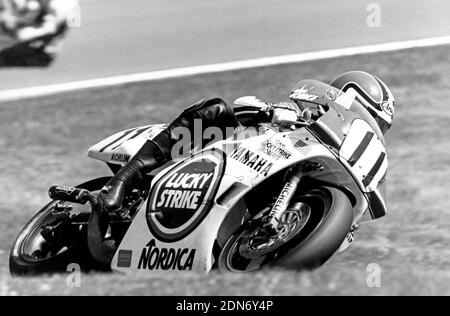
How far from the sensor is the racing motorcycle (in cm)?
482

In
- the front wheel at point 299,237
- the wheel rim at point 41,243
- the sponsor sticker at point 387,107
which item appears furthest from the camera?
the wheel rim at point 41,243

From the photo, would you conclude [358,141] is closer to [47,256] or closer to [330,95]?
[330,95]

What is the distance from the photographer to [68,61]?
33.2 feet

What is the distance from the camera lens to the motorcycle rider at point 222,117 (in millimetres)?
5270

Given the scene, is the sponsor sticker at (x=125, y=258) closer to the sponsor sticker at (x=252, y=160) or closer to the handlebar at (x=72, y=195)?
the handlebar at (x=72, y=195)

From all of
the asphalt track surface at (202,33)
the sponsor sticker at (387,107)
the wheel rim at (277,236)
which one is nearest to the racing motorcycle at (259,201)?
the wheel rim at (277,236)

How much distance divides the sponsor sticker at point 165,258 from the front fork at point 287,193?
48cm

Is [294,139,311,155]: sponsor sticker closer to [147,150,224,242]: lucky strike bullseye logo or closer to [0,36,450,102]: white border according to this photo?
[147,150,224,242]: lucky strike bullseye logo

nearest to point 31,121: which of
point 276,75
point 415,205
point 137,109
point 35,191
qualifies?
point 137,109

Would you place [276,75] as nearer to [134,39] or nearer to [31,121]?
[134,39]

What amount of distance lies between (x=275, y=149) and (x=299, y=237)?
528 millimetres

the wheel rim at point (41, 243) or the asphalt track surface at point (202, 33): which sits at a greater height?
the wheel rim at point (41, 243)

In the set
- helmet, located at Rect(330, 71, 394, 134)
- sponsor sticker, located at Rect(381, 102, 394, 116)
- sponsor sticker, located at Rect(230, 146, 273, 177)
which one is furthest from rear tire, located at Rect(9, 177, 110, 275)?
sponsor sticker, located at Rect(381, 102, 394, 116)

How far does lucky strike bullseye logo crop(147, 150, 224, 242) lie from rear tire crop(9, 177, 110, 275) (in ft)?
1.62
